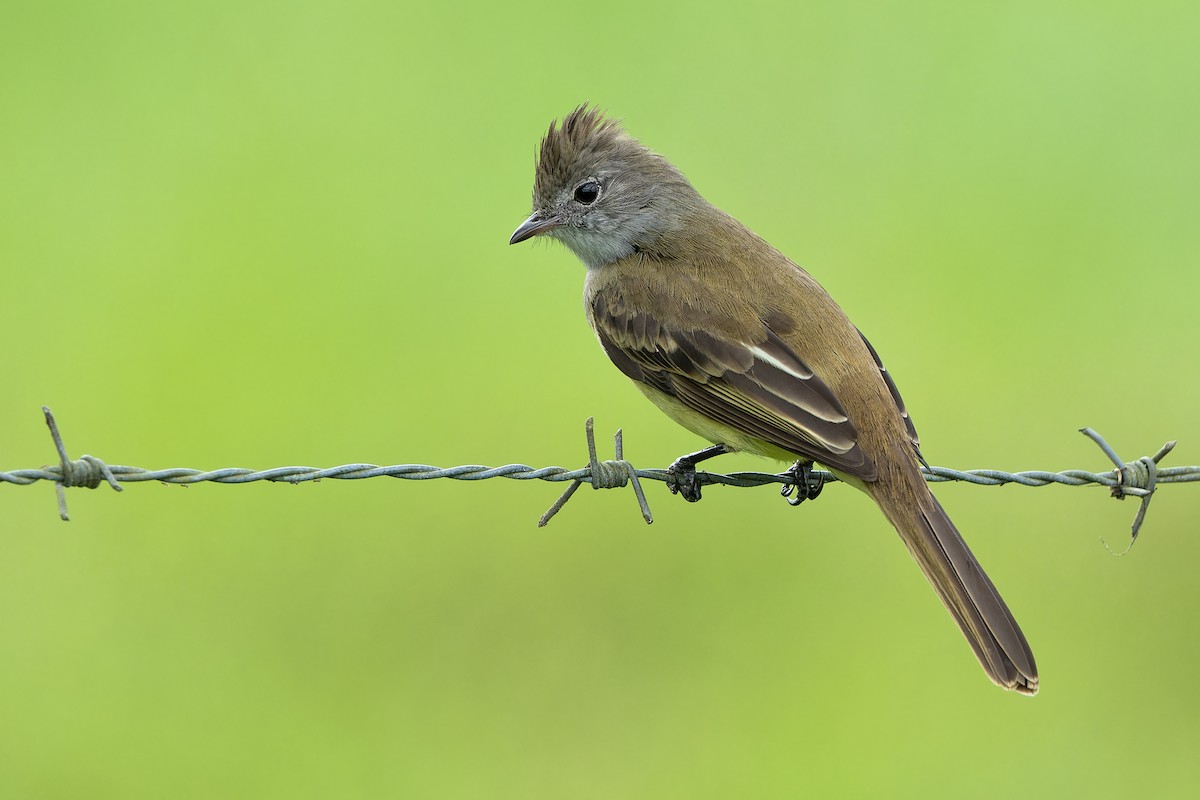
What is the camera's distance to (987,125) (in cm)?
1229

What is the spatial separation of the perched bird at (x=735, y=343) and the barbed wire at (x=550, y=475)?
0.72 ft

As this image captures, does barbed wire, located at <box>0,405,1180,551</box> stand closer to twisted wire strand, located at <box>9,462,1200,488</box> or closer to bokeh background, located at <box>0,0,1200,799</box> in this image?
twisted wire strand, located at <box>9,462,1200,488</box>

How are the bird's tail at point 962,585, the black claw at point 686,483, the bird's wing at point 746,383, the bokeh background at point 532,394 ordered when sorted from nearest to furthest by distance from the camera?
1. the bird's tail at point 962,585
2. the bird's wing at point 746,383
3. the black claw at point 686,483
4. the bokeh background at point 532,394

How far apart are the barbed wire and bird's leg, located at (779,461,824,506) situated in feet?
0.85

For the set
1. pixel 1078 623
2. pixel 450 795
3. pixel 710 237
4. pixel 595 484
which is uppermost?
pixel 710 237

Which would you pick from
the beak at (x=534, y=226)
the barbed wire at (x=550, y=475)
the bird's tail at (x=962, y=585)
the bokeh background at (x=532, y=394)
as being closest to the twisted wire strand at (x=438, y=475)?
the barbed wire at (x=550, y=475)

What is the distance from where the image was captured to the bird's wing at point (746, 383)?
5488 mm

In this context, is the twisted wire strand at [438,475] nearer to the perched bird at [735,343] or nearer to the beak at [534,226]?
the perched bird at [735,343]

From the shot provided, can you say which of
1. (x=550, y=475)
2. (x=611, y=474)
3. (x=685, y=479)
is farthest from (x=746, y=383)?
(x=550, y=475)

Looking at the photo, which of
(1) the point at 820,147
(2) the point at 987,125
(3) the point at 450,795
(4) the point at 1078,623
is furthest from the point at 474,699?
(2) the point at 987,125

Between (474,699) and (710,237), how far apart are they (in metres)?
2.72

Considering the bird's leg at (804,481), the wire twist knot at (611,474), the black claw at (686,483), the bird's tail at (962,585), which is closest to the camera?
the bird's tail at (962,585)

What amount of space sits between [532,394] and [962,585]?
500 cm

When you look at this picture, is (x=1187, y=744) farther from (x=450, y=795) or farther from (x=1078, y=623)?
(x=450, y=795)
